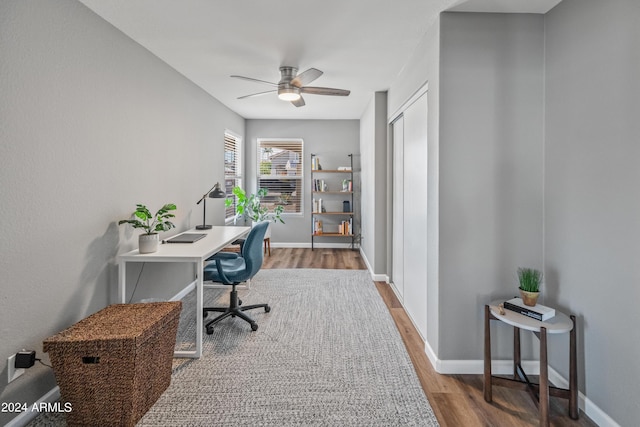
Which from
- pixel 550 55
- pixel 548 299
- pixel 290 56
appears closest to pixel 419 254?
pixel 548 299

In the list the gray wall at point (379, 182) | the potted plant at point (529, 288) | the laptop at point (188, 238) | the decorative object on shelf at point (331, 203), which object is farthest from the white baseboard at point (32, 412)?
the decorative object on shelf at point (331, 203)

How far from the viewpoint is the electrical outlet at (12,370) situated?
156cm

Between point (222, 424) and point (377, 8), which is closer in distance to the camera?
point (222, 424)

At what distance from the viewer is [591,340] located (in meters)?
1.66

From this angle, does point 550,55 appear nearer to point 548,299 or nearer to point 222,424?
point 548,299

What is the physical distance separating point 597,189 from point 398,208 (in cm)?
199

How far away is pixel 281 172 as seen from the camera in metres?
6.05

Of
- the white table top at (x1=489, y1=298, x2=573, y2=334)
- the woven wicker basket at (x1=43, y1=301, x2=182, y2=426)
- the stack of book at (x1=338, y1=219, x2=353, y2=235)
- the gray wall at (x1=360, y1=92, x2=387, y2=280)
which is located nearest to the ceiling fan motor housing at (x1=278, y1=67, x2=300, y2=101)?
the gray wall at (x1=360, y1=92, x2=387, y2=280)

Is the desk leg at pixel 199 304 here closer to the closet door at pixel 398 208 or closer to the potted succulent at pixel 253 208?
the closet door at pixel 398 208

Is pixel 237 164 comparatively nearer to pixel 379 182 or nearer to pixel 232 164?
pixel 232 164

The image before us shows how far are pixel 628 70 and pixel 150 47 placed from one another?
313 centimetres

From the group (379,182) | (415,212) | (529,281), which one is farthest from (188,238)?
(529,281)

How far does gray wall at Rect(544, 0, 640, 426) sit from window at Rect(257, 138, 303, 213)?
445 centimetres

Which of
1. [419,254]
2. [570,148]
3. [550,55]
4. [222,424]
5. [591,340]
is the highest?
[550,55]
